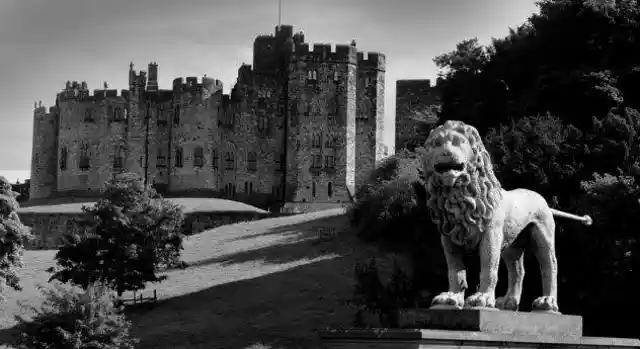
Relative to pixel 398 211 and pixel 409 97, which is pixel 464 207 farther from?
pixel 409 97

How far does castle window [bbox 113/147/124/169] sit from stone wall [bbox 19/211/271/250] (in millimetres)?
10554

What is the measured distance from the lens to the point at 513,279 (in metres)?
19.8

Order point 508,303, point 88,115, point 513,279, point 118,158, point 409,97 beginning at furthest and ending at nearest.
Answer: point 88,115 → point 118,158 → point 409,97 → point 513,279 → point 508,303

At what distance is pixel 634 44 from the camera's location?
47.2m

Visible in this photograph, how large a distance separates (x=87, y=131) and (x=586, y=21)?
241ft

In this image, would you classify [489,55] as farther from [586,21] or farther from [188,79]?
[188,79]

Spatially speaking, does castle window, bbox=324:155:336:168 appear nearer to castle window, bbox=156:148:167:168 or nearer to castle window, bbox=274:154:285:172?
castle window, bbox=274:154:285:172

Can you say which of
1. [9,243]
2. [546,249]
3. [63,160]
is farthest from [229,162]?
[546,249]

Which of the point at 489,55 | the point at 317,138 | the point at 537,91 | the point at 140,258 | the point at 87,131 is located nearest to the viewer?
the point at 537,91

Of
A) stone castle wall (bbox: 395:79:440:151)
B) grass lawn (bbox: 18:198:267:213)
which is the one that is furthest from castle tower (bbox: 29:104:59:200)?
stone castle wall (bbox: 395:79:440:151)

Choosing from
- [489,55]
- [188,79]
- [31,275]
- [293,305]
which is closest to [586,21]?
[489,55]

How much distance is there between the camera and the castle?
4281 inches

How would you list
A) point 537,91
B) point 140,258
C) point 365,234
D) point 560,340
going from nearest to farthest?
1. point 560,340
2. point 537,91
3. point 140,258
4. point 365,234

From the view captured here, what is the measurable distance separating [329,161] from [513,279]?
88.6 m
